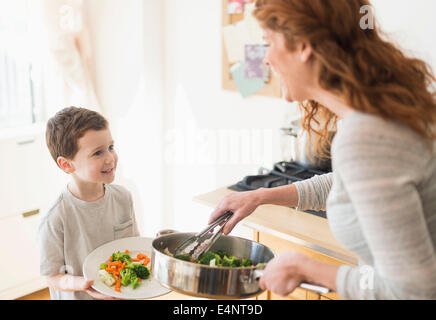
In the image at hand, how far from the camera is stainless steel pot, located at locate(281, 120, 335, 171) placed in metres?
2.04

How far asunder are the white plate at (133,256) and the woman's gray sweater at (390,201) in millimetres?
536

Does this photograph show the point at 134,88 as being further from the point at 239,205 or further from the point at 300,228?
the point at 239,205

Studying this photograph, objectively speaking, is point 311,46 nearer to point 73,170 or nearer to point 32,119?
point 73,170

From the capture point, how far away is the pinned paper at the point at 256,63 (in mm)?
2416

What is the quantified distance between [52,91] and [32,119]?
0.26 metres

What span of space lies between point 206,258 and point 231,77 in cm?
154

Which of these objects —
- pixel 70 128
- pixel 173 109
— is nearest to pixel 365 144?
pixel 70 128

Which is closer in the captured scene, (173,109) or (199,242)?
(199,242)

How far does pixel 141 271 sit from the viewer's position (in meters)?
1.29

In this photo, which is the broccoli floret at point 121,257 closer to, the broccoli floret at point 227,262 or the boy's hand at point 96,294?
the boy's hand at point 96,294

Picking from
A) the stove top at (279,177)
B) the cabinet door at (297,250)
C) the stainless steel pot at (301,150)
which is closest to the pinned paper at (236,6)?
the stainless steel pot at (301,150)

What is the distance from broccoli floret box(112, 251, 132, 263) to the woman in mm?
448

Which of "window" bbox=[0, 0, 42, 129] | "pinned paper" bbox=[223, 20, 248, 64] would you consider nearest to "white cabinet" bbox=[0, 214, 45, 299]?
"window" bbox=[0, 0, 42, 129]
